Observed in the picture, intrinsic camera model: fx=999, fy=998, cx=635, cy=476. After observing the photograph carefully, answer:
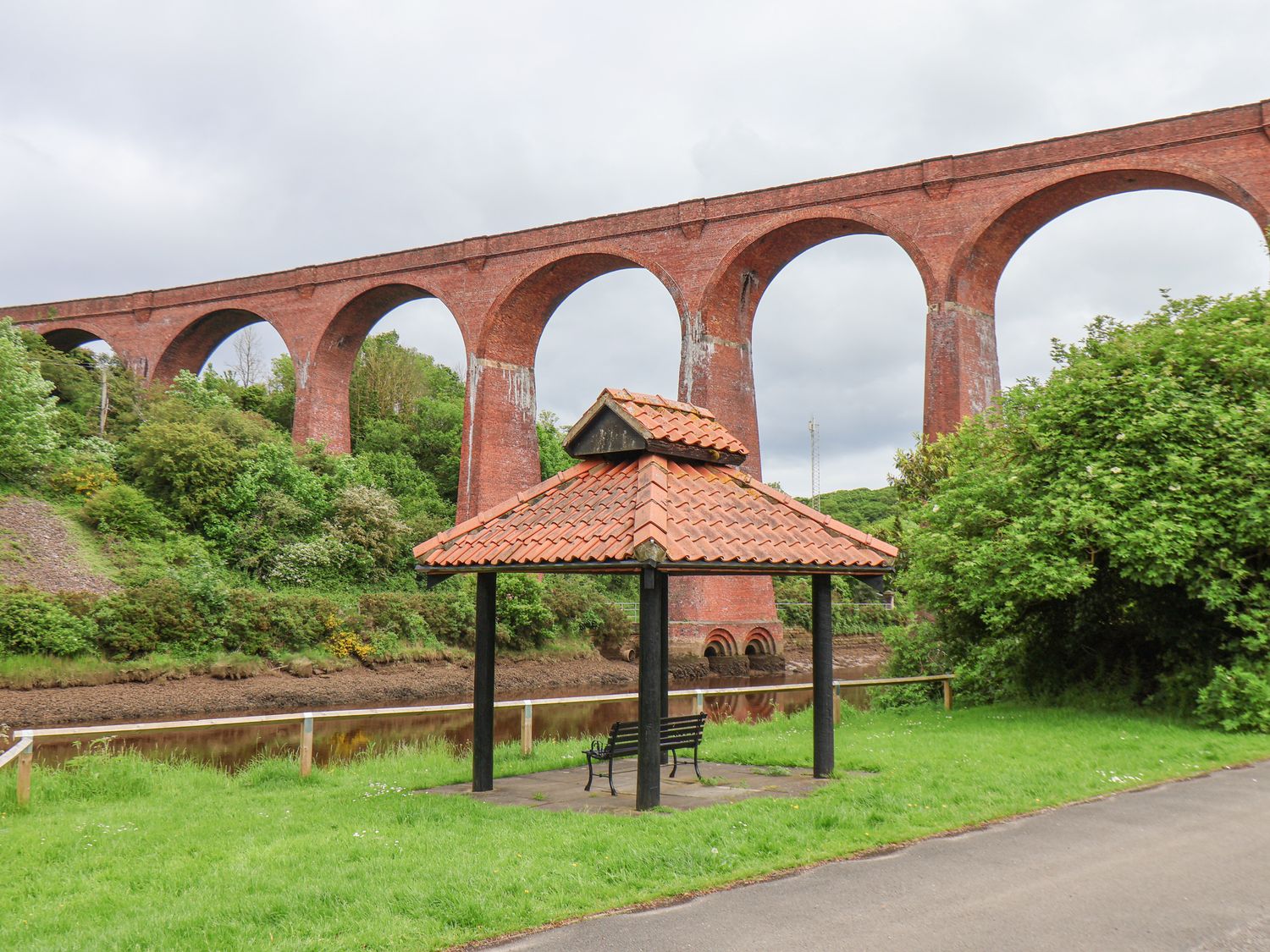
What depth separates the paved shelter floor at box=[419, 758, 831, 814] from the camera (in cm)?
700

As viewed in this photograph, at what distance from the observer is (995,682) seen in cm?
1348

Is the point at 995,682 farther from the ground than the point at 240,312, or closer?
closer

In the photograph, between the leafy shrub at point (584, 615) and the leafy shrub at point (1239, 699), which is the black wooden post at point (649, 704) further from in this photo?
the leafy shrub at point (584, 615)

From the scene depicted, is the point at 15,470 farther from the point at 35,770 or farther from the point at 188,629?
the point at 35,770

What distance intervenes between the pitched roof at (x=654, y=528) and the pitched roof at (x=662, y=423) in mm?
165

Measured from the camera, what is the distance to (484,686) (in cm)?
777

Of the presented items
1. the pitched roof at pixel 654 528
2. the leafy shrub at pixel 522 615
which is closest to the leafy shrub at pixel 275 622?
the leafy shrub at pixel 522 615

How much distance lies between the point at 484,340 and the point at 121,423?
36.3 ft

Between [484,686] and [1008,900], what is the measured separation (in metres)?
4.29

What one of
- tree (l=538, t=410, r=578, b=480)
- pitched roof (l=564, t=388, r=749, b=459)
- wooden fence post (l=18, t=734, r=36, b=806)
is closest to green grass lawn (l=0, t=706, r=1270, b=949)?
wooden fence post (l=18, t=734, r=36, b=806)

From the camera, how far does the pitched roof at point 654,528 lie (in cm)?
665

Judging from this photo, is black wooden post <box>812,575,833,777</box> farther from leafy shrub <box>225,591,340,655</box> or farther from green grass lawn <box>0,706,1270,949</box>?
leafy shrub <box>225,591,340,655</box>

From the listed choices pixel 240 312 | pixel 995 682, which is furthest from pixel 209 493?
pixel 995 682

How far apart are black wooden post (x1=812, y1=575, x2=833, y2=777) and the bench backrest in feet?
3.02
